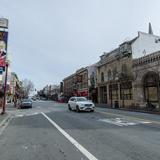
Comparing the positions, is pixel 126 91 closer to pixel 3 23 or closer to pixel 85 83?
pixel 3 23

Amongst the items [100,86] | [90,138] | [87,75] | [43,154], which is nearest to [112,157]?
[43,154]

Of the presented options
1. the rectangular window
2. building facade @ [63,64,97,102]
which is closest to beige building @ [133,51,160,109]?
the rectangular window

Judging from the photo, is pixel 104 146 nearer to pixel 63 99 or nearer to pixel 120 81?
pixel 120 81

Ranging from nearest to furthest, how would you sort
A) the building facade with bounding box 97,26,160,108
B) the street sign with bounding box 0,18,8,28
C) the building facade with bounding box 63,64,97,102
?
the street sign with bounding box 0,18,8,28 → the building facade with bounding box 97,26,160,108 → the building facade with bounding box 63,64,97,102

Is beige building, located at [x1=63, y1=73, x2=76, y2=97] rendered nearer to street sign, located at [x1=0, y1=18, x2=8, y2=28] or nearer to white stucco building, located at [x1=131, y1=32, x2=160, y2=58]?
white stucco building, located at [x1=131, y1=32, x2=160, y2=58]

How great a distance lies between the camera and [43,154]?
7281mm

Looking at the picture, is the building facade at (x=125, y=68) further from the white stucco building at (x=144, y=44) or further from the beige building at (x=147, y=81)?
the beige building at (x=147, y=81)

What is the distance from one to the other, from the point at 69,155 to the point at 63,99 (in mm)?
75598

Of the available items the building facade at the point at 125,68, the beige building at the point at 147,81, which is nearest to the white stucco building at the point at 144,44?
the building facade at the point at 125,68

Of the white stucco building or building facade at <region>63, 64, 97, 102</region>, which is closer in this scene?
the white stucco building

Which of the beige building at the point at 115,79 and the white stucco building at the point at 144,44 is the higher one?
the white stucco building at the point at 144,44

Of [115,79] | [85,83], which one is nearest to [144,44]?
[115,79]

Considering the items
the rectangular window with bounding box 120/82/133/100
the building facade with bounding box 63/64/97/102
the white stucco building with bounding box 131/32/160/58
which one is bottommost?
the rectangular window with bounding box 120/82/133/100

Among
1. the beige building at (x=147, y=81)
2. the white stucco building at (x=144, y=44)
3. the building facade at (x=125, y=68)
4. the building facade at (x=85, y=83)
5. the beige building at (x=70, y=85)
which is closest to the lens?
the beige building at (x=147, y=81)
